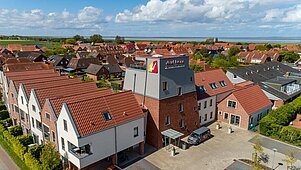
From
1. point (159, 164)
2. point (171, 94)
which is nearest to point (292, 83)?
point (171, 94)

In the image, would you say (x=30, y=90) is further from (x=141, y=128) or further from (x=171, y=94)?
(x=171, y=94)

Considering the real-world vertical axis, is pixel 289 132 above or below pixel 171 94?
below

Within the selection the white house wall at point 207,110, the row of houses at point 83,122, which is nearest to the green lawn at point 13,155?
the row of houses at point 83,122

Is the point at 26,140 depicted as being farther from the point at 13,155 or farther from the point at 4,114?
the point at 4,114

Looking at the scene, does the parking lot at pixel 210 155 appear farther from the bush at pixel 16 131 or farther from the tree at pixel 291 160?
the bush at pixel 16 131

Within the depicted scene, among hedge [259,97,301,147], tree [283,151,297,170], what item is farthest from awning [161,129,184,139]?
hedge [259,97,301,147]

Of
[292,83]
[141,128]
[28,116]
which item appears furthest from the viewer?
[292,83]
